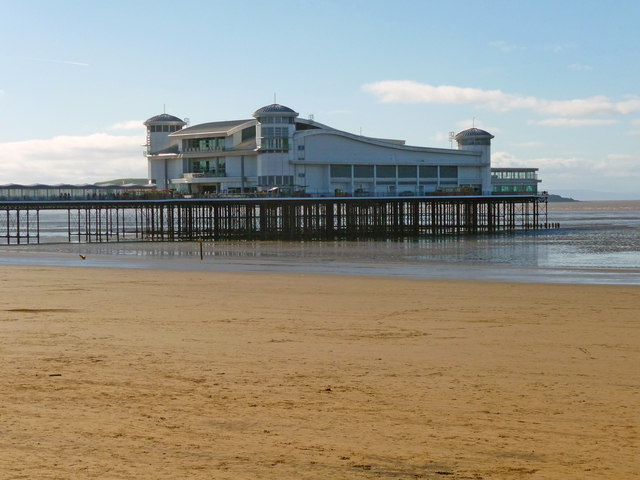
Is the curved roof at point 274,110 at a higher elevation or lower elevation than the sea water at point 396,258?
higher

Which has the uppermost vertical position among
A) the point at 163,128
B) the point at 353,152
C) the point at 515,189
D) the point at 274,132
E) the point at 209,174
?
the point at 163,128

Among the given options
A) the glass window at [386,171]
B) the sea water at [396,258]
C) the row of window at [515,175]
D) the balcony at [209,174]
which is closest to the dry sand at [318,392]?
the sea water at [396,258]

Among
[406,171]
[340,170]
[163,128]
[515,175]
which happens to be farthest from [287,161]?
[515,175]

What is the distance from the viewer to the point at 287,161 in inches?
2514

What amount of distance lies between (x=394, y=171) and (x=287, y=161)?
8913 millimetres

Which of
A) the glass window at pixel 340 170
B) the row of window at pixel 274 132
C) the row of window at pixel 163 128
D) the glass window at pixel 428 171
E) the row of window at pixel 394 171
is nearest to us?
the row of window at pixel 274 132

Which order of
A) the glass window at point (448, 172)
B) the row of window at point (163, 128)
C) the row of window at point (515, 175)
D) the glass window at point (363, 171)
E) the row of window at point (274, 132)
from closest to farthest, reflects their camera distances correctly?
the row of window at point (274, 132), the glass window at point (363, 171), the glass window at point (448, 172), the row of window at point (163, 128), the row of window at point (515, 175)

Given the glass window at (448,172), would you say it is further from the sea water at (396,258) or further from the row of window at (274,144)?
the sea water at (396,258)

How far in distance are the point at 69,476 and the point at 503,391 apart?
492 cm

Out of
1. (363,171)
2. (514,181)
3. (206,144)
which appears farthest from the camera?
(514,181)

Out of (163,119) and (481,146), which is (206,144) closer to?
(163,119)

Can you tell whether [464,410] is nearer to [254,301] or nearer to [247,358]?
[247,358]

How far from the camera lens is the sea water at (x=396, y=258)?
30.6 meters

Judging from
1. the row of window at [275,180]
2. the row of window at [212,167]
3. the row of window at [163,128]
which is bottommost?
the row of window at [275,180]
